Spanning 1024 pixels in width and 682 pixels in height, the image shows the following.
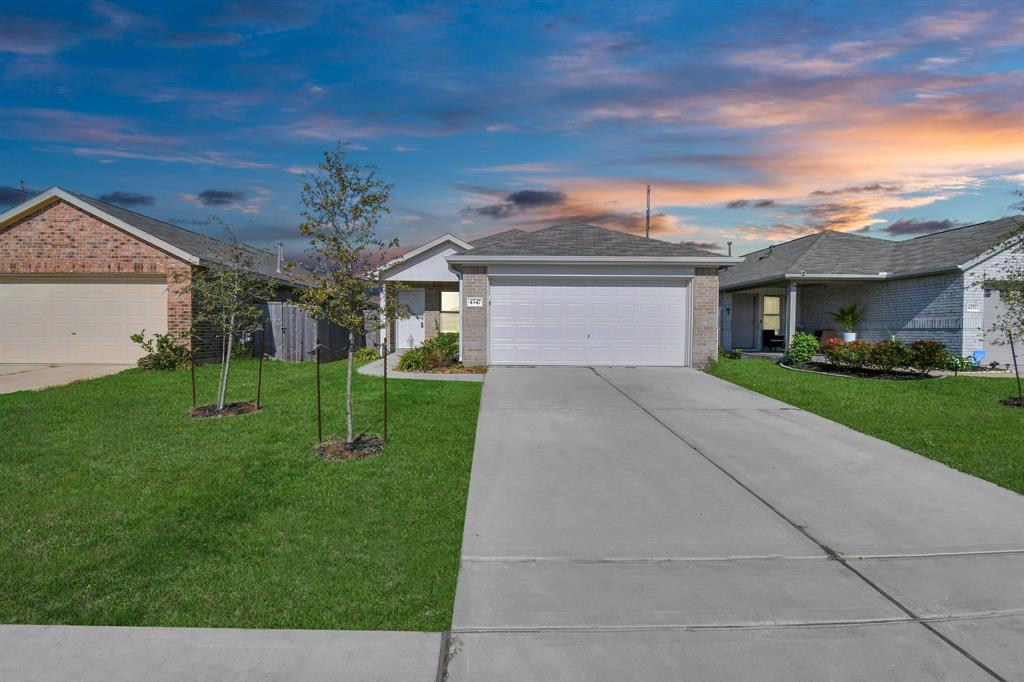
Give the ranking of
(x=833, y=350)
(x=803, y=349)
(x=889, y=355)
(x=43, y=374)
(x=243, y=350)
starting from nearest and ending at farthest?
1. (x=889, y=355)
2. (x=43, y=374)
3. (x=833, y=350)
4. (x=803, y=349)
5. (x=243, y=350)

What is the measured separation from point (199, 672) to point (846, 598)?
3.61 meters

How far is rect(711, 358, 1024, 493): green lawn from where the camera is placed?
279 inches

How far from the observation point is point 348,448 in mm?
6910

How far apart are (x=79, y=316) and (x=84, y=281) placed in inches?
38.7

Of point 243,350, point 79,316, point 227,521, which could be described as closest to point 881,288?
point 243,350

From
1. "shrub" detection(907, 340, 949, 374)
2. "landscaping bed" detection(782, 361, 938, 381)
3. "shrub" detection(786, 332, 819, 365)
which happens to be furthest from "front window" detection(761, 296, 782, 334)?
"shrub" detection(907, 340, 949, 374)

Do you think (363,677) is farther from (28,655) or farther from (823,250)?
(823,250)

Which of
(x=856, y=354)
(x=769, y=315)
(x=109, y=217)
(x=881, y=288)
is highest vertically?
(x=109, y=217)

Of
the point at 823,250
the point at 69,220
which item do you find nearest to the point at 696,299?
the point at 823,250

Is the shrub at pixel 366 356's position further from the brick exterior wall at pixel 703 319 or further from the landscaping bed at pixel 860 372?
the landscaping bed at pixel 860 372

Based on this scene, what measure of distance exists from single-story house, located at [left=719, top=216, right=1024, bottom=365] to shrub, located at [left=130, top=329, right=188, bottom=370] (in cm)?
1472

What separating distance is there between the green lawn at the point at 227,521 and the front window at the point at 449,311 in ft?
40.9

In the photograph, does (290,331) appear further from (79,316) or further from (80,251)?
(80,251)

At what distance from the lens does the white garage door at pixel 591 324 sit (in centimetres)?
1531
